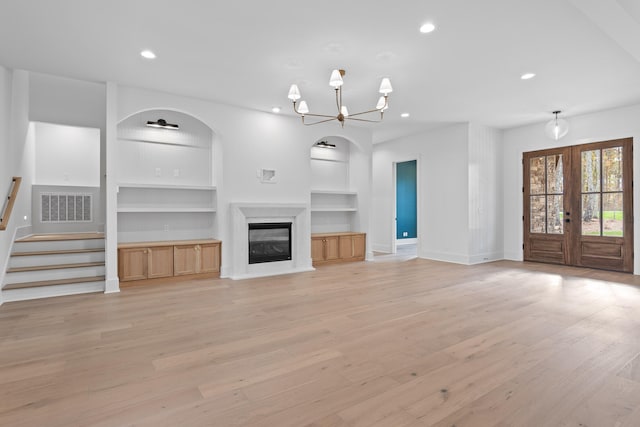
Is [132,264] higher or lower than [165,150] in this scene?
lower

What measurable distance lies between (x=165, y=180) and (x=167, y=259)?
1.40 m

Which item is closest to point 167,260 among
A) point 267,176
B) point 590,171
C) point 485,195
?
point 267,176

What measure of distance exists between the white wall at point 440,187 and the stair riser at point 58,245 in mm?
6566

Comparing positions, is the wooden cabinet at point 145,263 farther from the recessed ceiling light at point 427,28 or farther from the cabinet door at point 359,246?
the recessed ceiling light at point 427,28

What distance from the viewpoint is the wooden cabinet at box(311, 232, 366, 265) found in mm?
6969

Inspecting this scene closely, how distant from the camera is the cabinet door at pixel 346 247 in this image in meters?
7.27

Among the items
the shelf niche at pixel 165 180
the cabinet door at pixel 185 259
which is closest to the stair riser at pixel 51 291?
the shelf niche at pixel 165 180

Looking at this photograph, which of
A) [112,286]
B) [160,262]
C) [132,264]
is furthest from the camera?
[160,262]

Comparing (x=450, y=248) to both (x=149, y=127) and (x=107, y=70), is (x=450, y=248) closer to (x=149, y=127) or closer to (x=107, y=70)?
(x=149, y=127)

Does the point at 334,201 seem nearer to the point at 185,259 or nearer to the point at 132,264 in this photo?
the point at 185,259

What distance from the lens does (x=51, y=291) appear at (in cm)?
454

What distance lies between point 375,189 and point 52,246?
7197 millimetres

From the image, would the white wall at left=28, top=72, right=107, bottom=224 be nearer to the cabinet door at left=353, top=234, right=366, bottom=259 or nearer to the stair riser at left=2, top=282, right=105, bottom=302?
the stair riser at left=2, top=282, right=105, bottom=302

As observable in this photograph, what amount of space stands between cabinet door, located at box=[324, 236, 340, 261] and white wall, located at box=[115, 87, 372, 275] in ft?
3.50
